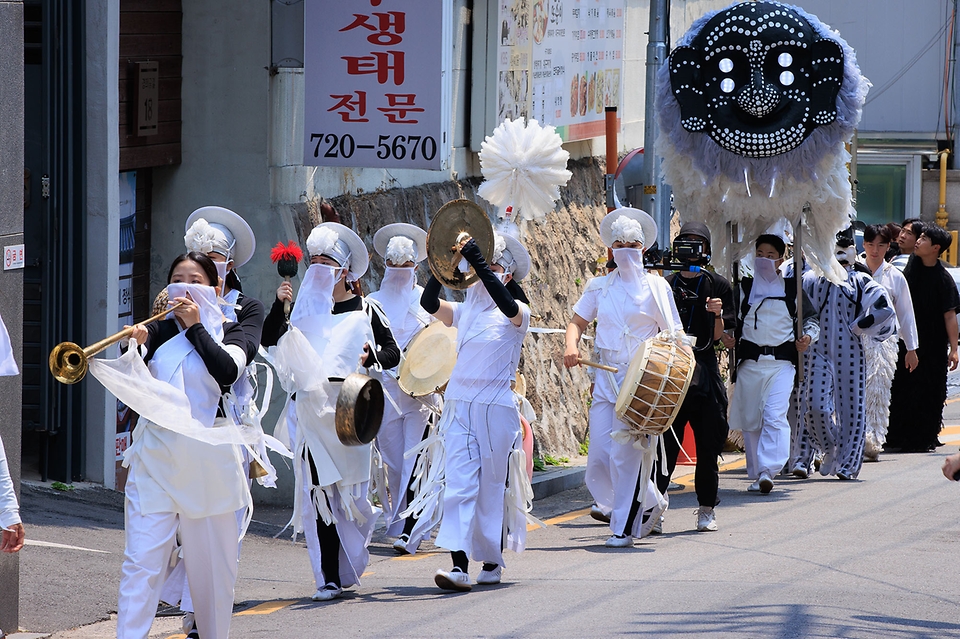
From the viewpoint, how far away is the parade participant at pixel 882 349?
12656mm

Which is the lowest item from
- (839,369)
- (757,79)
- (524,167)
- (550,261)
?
(839,369)

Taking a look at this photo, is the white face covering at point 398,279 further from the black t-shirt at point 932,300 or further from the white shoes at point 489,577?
the black t-shirt at point 932,300

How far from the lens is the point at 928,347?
1345 cm

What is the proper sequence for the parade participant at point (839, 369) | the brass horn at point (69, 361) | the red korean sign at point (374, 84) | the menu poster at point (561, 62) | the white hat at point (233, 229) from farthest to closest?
the menu poster at point (561, 62) < the parade participant at point (839, 369) < the red korean sign at point (374, 84) < the white hat at point (233, 229) < the brass horn at point (69, 361)

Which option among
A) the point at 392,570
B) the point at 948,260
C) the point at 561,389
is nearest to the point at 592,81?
the point at 561,389

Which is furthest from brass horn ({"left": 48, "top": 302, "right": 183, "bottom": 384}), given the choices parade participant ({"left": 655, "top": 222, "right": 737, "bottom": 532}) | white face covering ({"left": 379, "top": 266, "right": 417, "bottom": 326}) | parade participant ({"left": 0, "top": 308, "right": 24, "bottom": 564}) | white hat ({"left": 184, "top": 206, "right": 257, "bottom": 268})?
parade participant ({"left": 655, "top": 222, "right": 737, "bottom": 532})

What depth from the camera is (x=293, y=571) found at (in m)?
8.59

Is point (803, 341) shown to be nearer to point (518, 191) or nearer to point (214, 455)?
point (518, 191)

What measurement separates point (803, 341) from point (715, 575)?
3.60 metres

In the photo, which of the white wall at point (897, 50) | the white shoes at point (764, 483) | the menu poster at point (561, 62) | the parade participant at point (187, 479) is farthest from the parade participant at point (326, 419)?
the white wall at point (897, 50)

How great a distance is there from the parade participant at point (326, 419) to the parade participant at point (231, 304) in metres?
0.20

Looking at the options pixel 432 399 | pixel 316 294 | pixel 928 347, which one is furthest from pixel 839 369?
pixel 316 294

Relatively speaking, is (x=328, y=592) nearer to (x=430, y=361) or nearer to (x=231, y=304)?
(x=231, y=304)

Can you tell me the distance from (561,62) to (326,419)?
8.97 meters
